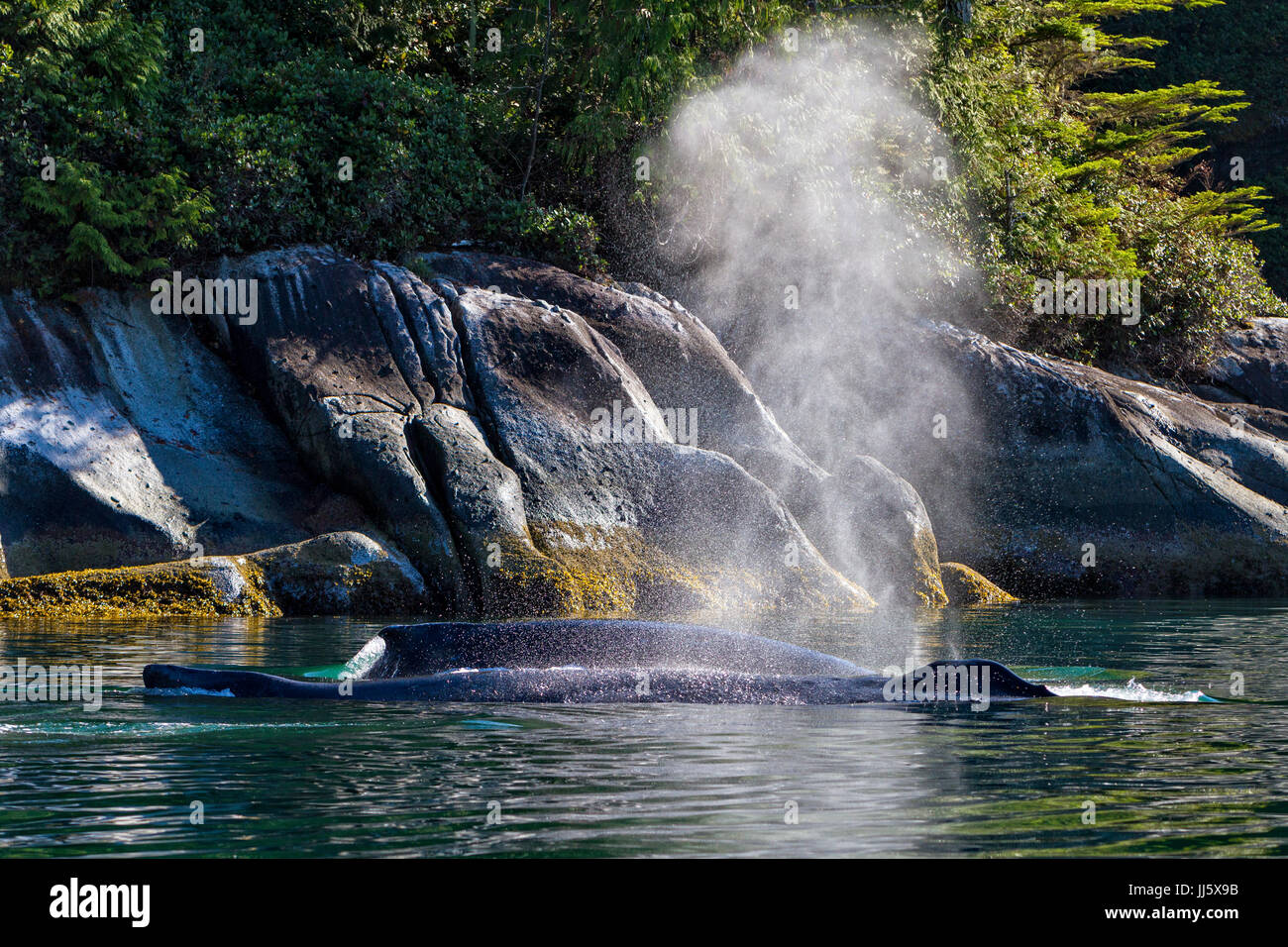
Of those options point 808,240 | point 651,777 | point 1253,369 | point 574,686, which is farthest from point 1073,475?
point 651,777

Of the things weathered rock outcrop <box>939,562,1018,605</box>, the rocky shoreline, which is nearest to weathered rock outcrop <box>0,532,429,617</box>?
the rocky shoreline

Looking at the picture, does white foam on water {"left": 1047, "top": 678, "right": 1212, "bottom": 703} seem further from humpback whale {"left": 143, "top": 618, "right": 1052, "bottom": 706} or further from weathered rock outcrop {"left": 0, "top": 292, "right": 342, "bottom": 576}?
weathered rock outcrop {"left": 0, "top": 292, "right": 342, "bottom": 576}

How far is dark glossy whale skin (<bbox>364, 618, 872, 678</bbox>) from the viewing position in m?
7.77

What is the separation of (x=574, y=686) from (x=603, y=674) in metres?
0.20

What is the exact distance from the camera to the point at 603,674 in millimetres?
7598

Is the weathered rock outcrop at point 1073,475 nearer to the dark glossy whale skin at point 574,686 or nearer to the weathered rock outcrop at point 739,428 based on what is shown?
the weathered rock outcrop at point 739,428

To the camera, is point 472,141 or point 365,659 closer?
Answer: point 365,659

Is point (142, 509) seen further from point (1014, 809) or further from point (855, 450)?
point (1014, 809)

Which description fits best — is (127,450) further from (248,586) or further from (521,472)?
(521,472)

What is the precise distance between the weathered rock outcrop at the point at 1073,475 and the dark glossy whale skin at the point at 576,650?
41.3ft

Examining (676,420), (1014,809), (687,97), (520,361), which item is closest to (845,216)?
(687,97)

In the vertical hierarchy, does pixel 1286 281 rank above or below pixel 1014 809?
above
